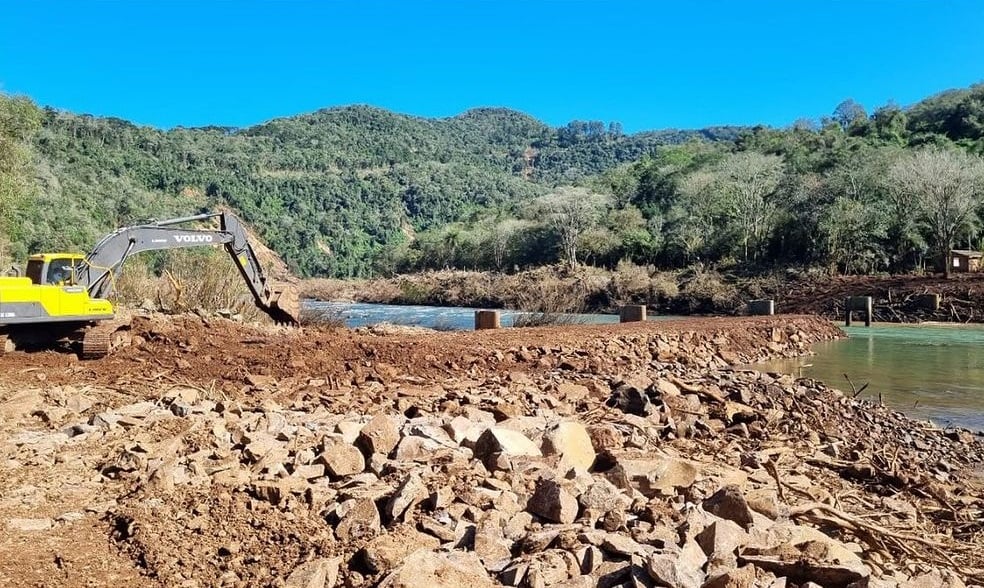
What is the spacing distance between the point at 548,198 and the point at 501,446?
61136 millimetres

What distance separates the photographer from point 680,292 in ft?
132

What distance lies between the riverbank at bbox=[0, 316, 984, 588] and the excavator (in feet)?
2.23

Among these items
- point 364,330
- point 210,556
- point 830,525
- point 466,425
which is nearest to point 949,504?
point 830,525

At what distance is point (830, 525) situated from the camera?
4.51m

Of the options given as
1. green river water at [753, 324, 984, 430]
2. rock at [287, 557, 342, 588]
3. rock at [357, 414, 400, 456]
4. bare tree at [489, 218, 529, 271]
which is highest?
bare tree at [489, 218, 529, 271]

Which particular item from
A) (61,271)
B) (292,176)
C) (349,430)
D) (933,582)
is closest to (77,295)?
(61,271)

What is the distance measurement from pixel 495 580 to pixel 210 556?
1.72 metres

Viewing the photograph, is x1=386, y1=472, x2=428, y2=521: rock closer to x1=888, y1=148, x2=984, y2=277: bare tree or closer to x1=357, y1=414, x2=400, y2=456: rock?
x1=357, y1=414, x2=400, y2=456: rock

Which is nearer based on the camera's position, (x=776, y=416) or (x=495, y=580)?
(x=495, y=580)

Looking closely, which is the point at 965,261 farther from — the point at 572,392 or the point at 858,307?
the point at 572,392

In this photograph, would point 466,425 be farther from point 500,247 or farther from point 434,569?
point 500,247

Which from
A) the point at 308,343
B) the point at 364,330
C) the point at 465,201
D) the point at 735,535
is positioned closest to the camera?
the point at 735,535

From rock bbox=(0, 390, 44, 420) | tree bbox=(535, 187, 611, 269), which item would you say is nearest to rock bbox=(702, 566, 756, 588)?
rock bbox=(0, 390, 44, 420)

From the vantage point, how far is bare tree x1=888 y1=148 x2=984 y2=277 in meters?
34.9
